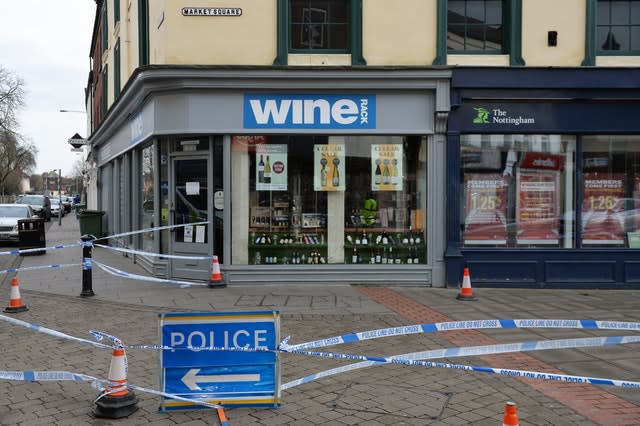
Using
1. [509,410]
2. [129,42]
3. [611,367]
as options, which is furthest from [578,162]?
[129,42]

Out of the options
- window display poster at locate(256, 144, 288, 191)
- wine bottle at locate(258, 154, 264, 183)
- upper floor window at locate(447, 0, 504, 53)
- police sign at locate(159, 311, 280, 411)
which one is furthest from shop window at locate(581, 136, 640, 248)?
police sign at locate(159, 311, 280, 411)

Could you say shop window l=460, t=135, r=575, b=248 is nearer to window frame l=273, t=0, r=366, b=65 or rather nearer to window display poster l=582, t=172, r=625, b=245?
window display poster l=582, t=172, r=625, b=245

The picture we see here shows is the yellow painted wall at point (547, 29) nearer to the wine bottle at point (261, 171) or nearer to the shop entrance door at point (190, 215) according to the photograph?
the wine bottle at point (261, 171)

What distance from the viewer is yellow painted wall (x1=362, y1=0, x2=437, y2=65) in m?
11.2

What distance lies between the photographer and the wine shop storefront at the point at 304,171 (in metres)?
11.2

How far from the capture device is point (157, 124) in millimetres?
11773

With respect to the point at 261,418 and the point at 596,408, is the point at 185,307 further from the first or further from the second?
the point at 596,408

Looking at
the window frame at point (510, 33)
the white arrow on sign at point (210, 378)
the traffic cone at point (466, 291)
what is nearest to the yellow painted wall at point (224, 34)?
the window frame at point (510, 33)

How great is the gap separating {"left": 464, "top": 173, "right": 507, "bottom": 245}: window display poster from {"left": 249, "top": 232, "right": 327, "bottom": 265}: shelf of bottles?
2832mm

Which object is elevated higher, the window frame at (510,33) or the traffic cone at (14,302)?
the window frame at (510,33)

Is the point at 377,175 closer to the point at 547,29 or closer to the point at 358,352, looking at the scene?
the point at 547,29

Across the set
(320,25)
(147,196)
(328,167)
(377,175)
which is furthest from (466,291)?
(147,196)

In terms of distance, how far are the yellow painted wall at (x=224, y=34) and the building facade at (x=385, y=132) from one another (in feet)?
0.09

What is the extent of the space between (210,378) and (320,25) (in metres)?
8.28
